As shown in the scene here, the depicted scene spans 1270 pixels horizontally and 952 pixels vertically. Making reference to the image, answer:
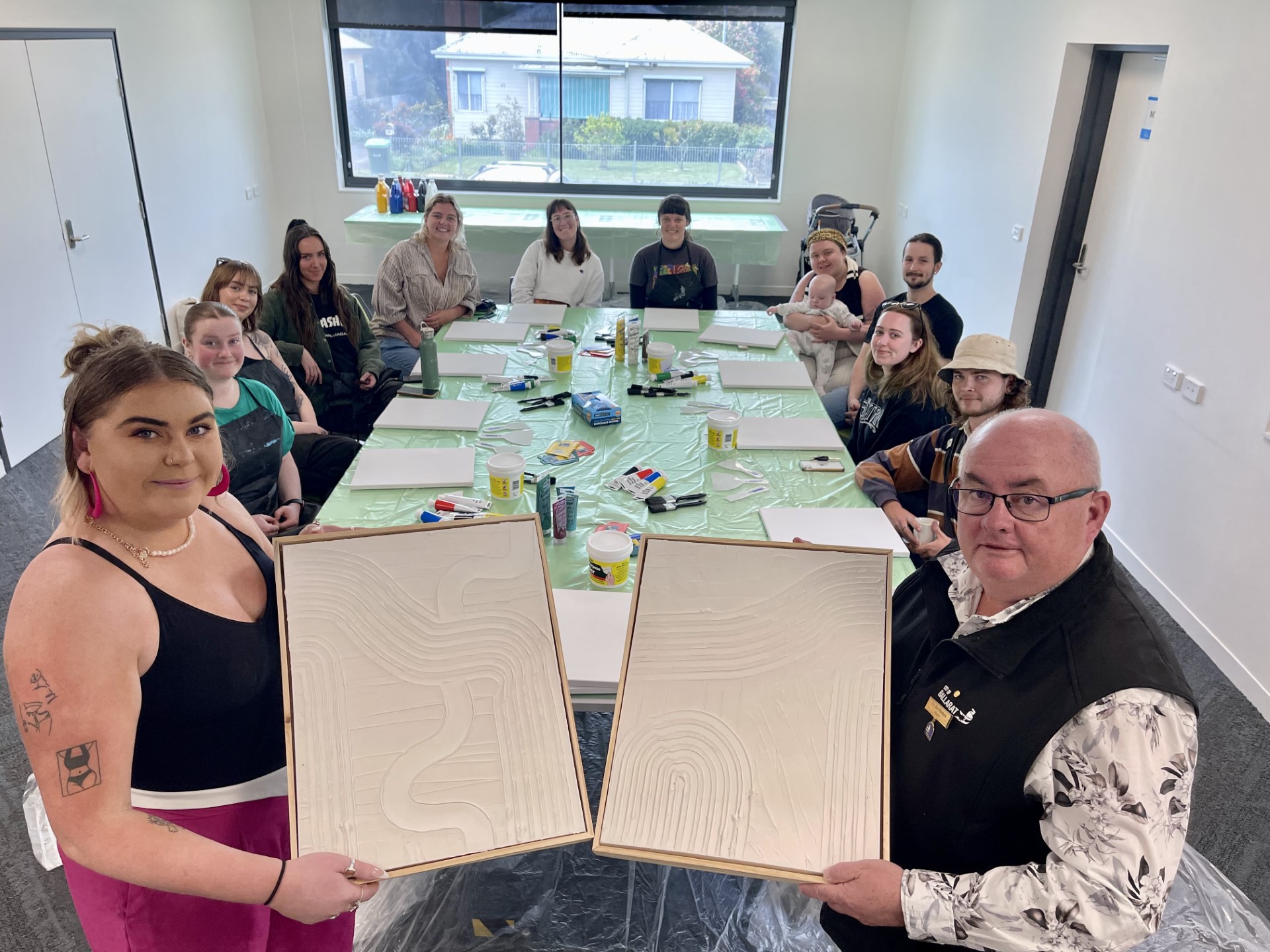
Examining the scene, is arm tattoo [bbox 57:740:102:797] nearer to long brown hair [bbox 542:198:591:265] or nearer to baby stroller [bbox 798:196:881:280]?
long brown hair [bbox 542:198:591:265]

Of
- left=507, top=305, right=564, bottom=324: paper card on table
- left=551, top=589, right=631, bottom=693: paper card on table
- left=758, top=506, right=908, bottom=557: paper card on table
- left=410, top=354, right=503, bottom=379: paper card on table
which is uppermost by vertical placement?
left=507, top=305, right=564, bottom=324: paper card on table

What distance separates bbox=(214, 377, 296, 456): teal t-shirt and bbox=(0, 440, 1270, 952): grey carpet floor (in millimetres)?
590

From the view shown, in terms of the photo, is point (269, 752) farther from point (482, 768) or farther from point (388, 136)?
point (388, 136)

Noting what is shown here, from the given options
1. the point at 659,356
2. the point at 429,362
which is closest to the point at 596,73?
the point at 659,356

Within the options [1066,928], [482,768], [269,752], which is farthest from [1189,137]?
[269,752]

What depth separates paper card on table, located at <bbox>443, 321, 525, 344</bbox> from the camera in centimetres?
394

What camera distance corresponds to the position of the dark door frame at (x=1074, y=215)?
4.29 metres

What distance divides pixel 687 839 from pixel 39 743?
3.00 ft

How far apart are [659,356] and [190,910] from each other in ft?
8.42

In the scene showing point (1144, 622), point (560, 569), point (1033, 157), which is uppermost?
point (1033, 157)

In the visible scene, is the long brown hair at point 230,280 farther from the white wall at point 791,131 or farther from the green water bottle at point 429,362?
the white wall at point 791,131

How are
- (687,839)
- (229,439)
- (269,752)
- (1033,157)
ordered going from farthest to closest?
(1033,157) < (229,439) < (269,752) < (687,839)

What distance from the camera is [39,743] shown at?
1094mm

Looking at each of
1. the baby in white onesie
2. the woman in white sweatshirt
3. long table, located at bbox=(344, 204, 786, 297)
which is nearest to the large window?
long table, located at bbox=(344, 204, 786, 297)
